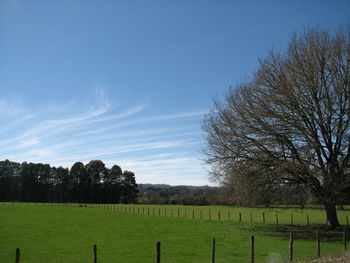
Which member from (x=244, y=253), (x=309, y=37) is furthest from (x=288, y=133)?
(x=244, y=253)

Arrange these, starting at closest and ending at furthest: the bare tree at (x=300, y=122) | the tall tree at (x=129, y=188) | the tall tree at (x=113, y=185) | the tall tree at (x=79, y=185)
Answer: the bare tree at (x=300, y=122) < the tall tree at (x=79, y=185) < the tall tree at (x=113, y=185) < the tall tree at (x=129, y=188)

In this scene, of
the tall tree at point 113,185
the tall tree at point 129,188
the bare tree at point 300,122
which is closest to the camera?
the bare tree at point 300,122

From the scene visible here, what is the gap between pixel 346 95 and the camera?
2233 centimetres

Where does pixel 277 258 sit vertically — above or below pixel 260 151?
below

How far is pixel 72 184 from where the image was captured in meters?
117

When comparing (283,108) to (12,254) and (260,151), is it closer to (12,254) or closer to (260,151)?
(260,151)

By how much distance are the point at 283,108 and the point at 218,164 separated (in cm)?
706

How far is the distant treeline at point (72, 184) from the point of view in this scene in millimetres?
117688

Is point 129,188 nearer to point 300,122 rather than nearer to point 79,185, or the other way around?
point 79,185

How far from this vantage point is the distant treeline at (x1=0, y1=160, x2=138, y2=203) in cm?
11769

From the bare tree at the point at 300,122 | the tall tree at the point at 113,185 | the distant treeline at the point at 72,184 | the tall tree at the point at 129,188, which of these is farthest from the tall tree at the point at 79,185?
the bare tree at the point at 300,122

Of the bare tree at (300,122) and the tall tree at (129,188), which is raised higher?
the bare tree at (300,122)

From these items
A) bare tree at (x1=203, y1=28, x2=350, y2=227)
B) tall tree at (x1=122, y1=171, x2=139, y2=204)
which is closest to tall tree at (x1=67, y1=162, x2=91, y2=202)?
tall tree at (x1=122, y1=171, x2=139, y2=204)

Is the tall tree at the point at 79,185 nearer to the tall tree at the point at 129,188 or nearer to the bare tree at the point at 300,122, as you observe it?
the tall tree at the point at 129,188
